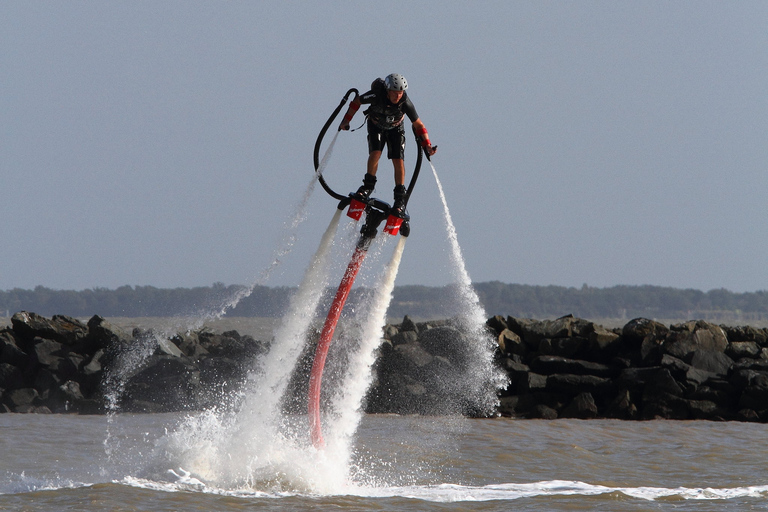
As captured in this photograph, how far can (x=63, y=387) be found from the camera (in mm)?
16828

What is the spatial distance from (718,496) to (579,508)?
2.01m

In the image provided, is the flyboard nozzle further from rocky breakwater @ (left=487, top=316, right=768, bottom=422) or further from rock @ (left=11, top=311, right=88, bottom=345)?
rock @ (left=11, top=311, right=88, bottom=345)

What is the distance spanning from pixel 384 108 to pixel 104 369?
1019 centimetres

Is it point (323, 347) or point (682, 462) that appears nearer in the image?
point (323, 347)

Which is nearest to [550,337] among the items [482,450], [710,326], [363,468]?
[710,326]

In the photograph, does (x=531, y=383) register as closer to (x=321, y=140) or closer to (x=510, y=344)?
(x=510, y=344)

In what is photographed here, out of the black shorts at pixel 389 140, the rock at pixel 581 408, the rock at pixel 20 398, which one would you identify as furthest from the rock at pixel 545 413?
the rock at pixel 20 398

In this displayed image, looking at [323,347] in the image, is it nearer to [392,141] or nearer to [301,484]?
[301,484]

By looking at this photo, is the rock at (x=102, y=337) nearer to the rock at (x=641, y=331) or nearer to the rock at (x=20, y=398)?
the rock at (x=20, y=398)

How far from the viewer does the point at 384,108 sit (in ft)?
32.0

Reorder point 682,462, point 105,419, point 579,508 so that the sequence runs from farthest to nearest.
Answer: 1. point 105,419
2. point 682,462
3. point 579,508

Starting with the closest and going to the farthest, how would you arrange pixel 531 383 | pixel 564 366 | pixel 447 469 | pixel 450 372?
pixel 447 469
pixel 531 383
pixel 450 372
pixel 564 366

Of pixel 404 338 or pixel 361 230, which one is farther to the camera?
pixel 404 338

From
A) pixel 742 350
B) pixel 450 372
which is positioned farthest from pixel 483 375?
pixel 742 350
